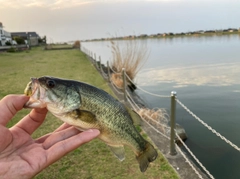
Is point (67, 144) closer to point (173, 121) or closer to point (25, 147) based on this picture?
point (25, 147)

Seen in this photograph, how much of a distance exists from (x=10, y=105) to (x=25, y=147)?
409mm

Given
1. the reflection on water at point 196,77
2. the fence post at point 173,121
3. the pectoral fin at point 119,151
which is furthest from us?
the reflection on water at point 196,77

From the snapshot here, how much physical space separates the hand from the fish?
0.12 m

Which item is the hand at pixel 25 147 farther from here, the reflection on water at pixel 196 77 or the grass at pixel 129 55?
the reflection on water at pixel 196 77

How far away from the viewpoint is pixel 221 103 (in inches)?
357

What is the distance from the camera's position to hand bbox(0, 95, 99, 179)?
5.93 ft

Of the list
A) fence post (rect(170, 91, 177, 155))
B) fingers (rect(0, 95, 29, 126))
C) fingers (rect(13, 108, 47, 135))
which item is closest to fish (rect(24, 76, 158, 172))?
fingers (rect(0, 95, 29, 126))

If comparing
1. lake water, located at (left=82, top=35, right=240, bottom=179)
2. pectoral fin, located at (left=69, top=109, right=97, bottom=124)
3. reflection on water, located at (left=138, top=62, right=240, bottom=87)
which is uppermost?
pectoral fin, located at (left=69, top=109, right=97, bottom=124)

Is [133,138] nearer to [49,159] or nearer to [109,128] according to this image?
[109,128]

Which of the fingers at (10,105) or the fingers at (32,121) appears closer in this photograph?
the fingers at (10,105)

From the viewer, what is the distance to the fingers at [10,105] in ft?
6.37

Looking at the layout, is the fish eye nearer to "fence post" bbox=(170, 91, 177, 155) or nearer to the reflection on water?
"fence post" bbox=(170, 91, 177, 155)

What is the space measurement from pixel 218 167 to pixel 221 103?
4.50 metres

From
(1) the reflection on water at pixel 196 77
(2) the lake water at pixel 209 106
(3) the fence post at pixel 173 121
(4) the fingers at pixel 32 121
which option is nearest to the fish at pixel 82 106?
(4) the fingers at pixel 32 121
